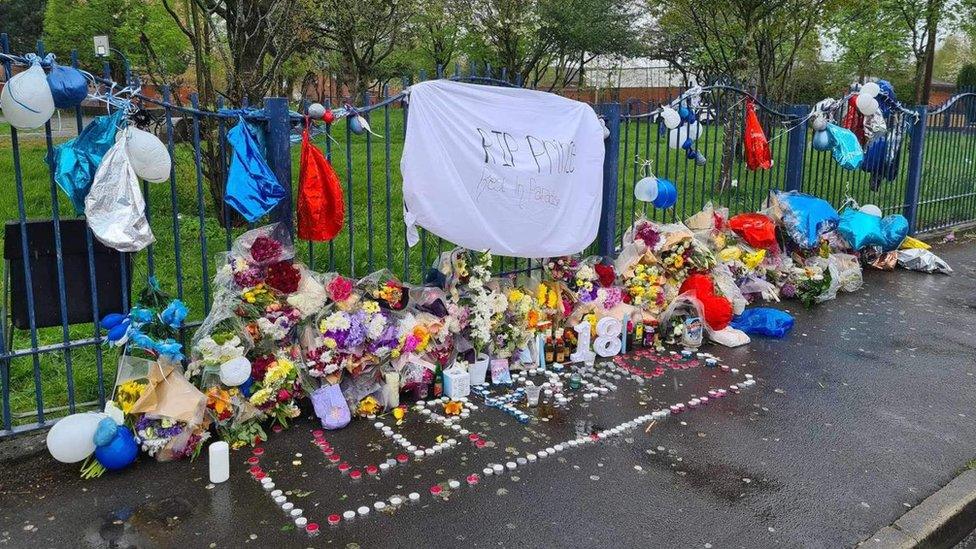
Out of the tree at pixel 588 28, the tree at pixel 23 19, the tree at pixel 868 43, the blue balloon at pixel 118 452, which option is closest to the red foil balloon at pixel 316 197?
the blue balloon at pixel 118 452

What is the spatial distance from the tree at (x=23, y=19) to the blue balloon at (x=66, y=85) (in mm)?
39585

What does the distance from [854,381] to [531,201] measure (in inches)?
107

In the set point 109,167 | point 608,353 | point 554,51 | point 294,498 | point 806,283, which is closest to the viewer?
point 294,498

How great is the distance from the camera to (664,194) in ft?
21.7

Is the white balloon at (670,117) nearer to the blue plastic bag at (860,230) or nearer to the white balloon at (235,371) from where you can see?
the blue plastic bag at (860,230)

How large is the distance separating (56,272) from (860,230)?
310 inches

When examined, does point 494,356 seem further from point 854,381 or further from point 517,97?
point 854,381

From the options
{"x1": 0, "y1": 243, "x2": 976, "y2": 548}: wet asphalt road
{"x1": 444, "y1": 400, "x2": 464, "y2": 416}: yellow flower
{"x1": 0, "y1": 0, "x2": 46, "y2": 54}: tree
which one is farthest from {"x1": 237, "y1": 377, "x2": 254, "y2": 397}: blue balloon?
{"x1": 0, "y1": 0, "x2": 46, "y2": 54}: tree

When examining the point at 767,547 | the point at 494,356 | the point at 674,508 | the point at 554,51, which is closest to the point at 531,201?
the point at 494,356

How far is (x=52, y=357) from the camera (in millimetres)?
5492

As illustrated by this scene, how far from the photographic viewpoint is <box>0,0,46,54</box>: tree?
123ft

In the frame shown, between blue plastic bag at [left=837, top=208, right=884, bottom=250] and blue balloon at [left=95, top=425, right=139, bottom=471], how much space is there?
7491mm

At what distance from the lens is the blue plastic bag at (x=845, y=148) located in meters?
8.11

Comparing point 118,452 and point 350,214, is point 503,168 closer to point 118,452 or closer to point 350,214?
point 350,214
